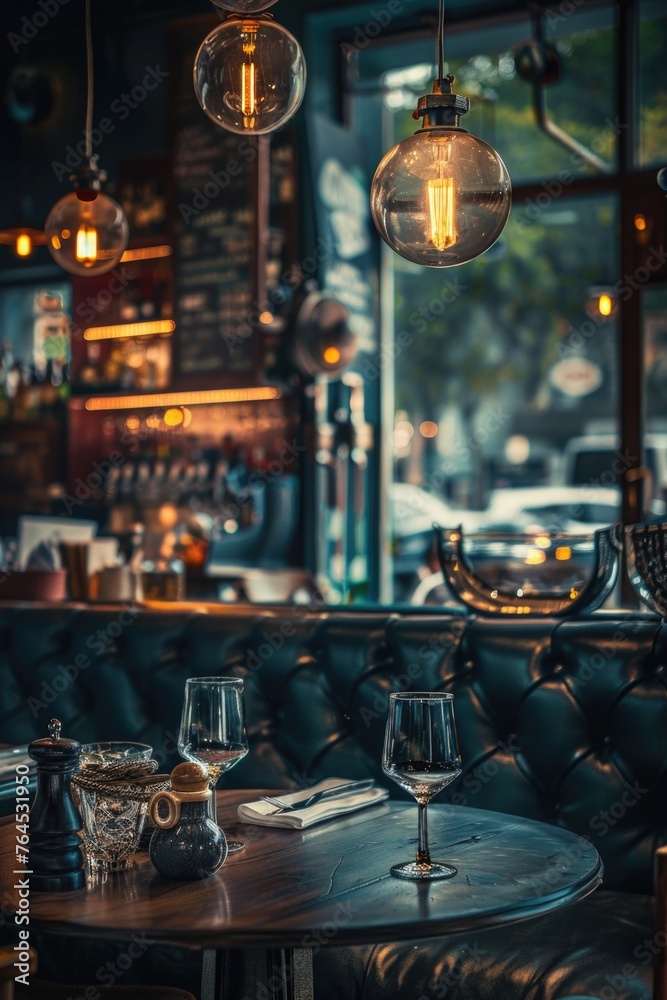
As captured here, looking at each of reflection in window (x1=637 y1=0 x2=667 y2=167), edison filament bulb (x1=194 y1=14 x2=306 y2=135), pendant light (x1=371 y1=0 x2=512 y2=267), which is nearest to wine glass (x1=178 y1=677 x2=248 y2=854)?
pendant light (x1=371 y1=0 x2=512 y2=267)

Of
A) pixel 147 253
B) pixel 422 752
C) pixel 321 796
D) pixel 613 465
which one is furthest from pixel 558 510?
pixel 422 752

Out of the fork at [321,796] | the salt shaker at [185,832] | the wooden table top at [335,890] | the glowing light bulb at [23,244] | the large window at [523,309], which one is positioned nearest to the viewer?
the wooden table top at [335,890]

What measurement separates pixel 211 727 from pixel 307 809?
0.22 meters

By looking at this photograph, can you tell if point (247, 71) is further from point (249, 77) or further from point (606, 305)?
point (606, 305)

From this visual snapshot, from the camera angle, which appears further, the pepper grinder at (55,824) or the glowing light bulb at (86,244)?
the glowing light bulb at (86,244)

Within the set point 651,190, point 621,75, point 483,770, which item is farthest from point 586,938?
point 621,75

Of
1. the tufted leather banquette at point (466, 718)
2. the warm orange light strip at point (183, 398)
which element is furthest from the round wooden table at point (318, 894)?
the warm orange light strip at point (183, 398)

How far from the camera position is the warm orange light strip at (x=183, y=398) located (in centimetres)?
662

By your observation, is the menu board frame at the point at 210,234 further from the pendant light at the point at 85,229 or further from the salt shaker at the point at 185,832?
the salt shaker at the point at 185,832

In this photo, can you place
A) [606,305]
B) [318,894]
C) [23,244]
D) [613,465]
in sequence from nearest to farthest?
1. [318,894]
2. [23,244]
3. [606,305]
4. [613,465]

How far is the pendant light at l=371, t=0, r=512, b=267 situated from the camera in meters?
2.06

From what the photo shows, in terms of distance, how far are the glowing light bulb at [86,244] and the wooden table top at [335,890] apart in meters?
2.02

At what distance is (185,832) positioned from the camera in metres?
1.55

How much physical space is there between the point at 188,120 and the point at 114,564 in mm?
3974
